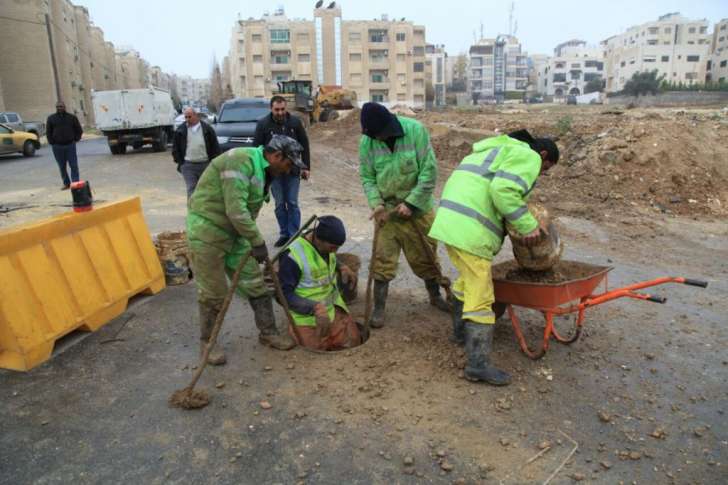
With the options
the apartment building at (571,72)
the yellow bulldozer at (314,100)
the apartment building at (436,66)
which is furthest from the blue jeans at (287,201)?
the apartment building at (571,72)

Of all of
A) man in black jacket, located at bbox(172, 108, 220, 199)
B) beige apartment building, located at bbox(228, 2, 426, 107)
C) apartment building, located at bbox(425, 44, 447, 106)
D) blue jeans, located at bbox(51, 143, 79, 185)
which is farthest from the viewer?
apartment building, located at bbox(425, 44, 447, 106)

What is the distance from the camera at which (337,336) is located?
4.45 meters

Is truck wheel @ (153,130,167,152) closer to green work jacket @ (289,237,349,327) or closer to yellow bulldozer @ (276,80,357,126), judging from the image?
yellow bulldozer @ (276,80,357,126)

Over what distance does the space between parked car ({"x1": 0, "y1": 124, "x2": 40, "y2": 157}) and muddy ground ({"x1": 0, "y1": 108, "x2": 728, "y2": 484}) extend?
61.8 feet

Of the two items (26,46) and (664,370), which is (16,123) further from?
(664,370)

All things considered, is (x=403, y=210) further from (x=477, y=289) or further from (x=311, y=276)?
(x=477, y=289)

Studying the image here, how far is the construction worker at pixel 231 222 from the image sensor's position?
3686 mm

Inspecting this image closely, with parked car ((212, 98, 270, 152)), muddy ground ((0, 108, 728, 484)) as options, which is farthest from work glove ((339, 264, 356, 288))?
parked car ((212, 98, 270, 152))

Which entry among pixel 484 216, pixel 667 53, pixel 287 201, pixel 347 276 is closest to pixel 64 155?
pixel 287 201

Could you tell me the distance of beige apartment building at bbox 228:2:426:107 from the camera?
7050 cm

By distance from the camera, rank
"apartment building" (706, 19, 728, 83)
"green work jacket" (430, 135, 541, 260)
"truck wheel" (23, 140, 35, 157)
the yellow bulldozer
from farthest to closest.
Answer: "apartment building" (706, 19, 728, 83) < the yellow bulldozer < "truck wheel" (23, 140, 35, 157) < "green work jacket" (430, 135, 541, 260)

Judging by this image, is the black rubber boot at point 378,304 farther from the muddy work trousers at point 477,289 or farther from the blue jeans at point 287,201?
the blue jeans at point 287,201

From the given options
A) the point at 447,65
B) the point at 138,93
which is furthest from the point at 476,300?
the point at 447,65

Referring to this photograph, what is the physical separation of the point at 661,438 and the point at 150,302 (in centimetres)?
463
